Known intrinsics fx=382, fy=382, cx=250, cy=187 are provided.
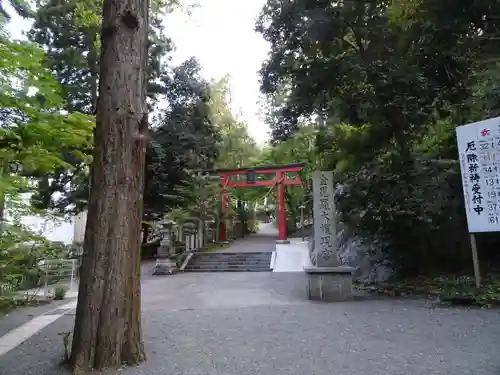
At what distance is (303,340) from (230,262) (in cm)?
1084

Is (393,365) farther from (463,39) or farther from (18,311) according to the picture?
(18,311)

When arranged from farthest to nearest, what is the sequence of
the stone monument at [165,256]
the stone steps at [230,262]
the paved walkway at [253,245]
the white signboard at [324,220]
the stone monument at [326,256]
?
the paved walkway at [253,245]
the stone steps at [230,262]
the stone monument at [165,256]
the white signboard at [324,220]
the stone monument at [326,256]

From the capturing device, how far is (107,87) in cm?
381

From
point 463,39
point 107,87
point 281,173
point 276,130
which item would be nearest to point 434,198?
point 463,39

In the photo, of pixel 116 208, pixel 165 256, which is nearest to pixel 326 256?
pixel 116 208

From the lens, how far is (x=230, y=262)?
15.1 m

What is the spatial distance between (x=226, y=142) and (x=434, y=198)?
18.2 metres

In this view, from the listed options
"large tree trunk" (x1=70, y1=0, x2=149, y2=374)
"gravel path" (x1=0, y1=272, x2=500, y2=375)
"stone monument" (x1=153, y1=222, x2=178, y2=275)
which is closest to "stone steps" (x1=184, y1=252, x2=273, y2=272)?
"stone monument" (x1=153, y1=222, x2=178, y2=275)

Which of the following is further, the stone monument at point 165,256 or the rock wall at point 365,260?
the stone monument at point 165,256

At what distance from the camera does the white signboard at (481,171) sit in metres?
6.25

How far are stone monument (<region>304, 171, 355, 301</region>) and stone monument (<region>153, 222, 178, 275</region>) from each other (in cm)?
718

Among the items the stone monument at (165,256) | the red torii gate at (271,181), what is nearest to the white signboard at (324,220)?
the stone monument at (165,256)

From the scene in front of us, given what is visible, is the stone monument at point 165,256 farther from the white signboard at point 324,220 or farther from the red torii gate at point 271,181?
the white signboard at point 324,220

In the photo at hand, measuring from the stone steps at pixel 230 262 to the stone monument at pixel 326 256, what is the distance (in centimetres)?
594
